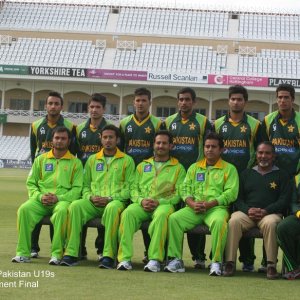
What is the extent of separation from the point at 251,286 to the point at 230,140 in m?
2.05

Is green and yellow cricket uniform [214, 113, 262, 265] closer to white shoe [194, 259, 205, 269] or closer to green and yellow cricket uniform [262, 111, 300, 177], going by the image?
green and yellow cricket uniform [262, 111, 300, 177]

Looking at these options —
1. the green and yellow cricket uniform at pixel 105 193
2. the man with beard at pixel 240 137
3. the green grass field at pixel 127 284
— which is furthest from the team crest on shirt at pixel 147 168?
the green grass field at pixel 127 284

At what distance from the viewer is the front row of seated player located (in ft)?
22.6

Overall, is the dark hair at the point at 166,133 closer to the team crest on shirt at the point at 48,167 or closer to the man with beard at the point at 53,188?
the man with beard at the point at 53,188

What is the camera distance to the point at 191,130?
26.3 feet

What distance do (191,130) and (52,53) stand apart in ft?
141

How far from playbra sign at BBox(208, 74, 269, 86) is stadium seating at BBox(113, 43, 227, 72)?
207 cm

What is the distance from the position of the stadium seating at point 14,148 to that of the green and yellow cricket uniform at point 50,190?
3742 centimetres

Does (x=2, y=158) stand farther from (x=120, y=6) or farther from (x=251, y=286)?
(x=251, y=286)

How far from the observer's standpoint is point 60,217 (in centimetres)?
725

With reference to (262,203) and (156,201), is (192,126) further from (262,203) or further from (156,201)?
(262,203)

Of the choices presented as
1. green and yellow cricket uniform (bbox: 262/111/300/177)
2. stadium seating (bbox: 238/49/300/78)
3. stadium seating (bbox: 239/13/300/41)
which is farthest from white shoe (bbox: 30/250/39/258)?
stadium seating (bbox: 239/13/300/41)

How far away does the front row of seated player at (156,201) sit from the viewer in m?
6.90

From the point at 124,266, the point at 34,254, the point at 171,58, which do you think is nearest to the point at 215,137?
the point at 124,266
